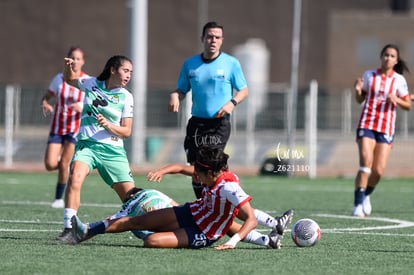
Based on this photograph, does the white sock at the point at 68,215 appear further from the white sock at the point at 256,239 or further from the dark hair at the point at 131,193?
the white sock at the point at 256,239

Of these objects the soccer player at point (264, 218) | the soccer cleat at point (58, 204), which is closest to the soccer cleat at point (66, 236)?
the soccer player at point (264, 218)

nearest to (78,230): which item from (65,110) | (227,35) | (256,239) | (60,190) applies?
(256,239)

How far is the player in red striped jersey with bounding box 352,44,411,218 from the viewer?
14320 mm

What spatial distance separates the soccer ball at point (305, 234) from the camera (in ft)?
32.8

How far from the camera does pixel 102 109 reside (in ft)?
35.1

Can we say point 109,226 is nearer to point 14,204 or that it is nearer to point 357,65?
point 14,204

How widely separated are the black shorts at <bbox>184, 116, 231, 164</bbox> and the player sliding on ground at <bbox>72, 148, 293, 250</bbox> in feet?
6.59

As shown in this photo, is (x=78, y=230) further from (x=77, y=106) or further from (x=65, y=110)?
(x=65, y=110)

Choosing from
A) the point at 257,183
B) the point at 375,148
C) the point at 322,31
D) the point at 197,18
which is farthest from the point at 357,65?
the point at 375,148

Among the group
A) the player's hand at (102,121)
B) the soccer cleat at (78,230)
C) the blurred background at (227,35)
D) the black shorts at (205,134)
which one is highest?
the blurred background at (227,35)

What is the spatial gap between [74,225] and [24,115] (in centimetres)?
1975

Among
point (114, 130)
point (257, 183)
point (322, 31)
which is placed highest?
point (322, 31)

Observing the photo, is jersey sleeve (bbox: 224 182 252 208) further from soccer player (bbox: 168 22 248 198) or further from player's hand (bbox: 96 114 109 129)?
soccer player (bbox: 168 22 248 198)

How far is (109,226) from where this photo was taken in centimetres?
979
